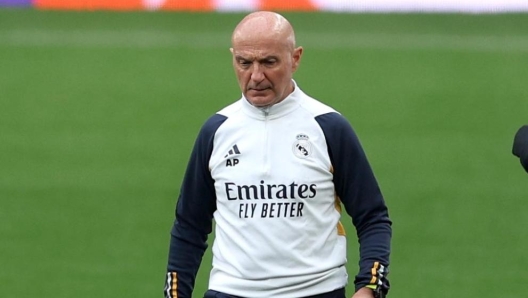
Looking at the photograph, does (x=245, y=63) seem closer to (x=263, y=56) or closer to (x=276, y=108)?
(x=263, y=56)

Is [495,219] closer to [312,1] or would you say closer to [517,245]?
[517,245]

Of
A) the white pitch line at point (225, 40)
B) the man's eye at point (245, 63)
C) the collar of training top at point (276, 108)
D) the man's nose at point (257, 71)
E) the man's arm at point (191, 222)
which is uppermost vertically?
the white pitch line at point (225, 40)

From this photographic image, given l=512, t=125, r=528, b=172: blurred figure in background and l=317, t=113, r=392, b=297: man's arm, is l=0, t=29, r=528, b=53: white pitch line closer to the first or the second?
l=317, t=113, r=392, b=297: man's arm

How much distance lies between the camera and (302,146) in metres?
4.45

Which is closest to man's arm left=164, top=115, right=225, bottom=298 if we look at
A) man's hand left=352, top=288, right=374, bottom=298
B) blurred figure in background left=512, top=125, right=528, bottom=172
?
man's hand left=352, top=288, right=374, bottom=298

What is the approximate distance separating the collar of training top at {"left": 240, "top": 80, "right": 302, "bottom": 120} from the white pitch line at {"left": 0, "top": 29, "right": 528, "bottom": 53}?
32.6 feet

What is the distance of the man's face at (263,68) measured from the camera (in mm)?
4371

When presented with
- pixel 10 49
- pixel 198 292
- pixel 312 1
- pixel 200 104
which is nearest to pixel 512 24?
pixel 312 1

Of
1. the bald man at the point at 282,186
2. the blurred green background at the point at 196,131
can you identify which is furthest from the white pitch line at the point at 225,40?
the bald man at the point at 282,186

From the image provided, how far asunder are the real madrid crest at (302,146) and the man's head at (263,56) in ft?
0.55

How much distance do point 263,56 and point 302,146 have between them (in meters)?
0.36

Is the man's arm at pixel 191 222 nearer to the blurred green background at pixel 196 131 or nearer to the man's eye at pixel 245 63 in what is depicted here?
the man's eye at pixel 245 63

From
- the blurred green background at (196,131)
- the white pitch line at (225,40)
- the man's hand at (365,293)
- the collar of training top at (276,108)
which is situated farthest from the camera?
the white pitch line at (225,40)

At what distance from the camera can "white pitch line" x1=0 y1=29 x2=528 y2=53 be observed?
14.5 metres
